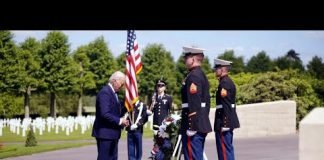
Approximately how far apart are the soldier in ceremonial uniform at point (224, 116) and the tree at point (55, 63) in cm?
3559

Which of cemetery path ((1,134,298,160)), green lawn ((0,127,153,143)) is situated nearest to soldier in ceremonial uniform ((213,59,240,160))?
cemetery path ((1,134,298,160))

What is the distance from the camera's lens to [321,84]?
3847 centimetres

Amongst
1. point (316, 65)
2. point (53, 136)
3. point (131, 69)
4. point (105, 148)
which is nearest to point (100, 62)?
point (53, 136)

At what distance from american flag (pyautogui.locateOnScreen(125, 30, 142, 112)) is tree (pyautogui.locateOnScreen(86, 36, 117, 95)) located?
40.1 metres

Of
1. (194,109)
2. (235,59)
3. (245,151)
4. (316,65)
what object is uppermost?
(235,59)

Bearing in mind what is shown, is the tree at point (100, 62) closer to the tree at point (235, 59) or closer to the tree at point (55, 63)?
the tree at point (55, 63)

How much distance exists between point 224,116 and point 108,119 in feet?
7.82

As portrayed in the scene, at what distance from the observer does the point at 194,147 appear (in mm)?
→ 8000

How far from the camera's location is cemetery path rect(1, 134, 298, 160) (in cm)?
1385

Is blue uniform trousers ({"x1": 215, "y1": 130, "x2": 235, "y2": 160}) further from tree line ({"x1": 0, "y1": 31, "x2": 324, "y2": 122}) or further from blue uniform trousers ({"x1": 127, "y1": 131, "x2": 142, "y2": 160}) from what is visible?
tree line ({"x1": 0, "y1": 31, "x2": 324, "y2": 122})

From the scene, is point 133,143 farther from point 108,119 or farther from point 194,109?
point 194,109

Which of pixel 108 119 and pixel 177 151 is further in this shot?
pixel 177 151

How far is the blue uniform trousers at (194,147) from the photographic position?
26.1 feet
